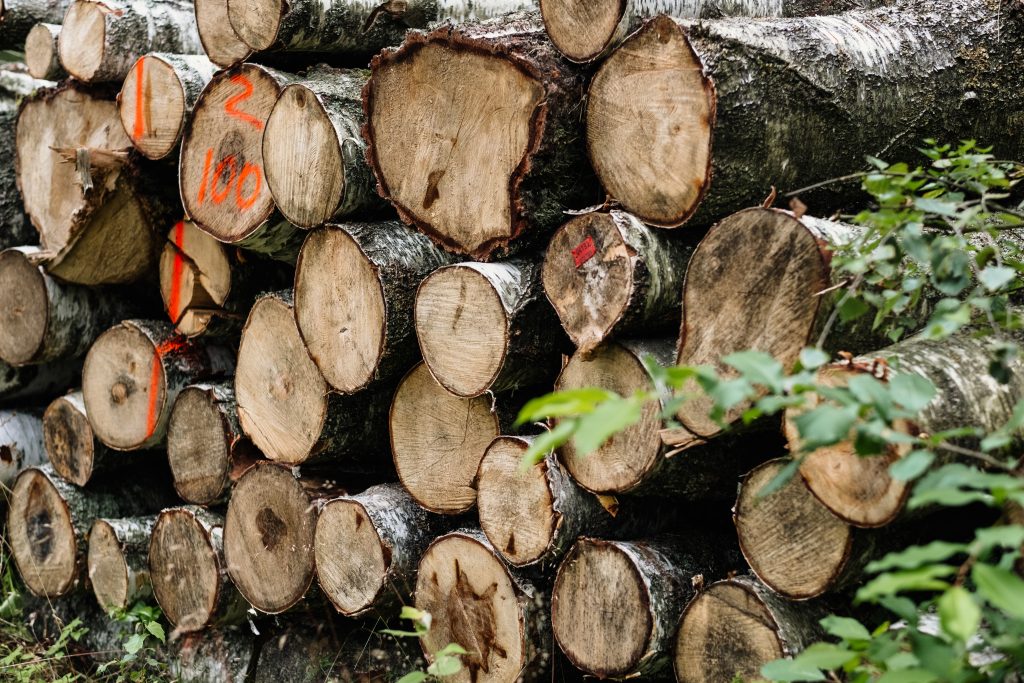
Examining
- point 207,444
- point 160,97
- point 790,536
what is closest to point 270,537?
point 207,444

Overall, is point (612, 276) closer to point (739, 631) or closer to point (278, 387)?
point (739, 631)

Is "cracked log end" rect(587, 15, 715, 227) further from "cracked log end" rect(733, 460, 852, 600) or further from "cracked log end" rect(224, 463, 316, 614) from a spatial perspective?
"cracked log end" rect(224, 463, 316, 614)

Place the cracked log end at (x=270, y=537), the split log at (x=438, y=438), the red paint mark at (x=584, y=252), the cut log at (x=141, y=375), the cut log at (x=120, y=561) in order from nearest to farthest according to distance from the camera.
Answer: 1. the red paint mark at (x=584, y=252)
2. the split log at (x=438, y=438)
3. the cracked log end at (x=270, y=537)
4. the cut log at (x=141, y=375)
5. the cut log at (x=120, y=561)

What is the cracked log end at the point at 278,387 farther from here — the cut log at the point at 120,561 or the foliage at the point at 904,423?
the foliage at the point at 904,423

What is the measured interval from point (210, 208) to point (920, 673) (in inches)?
91.5

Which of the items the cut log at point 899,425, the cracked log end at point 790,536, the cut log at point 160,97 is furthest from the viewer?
the cut log at point 160,97

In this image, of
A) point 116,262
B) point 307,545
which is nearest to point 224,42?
point 116,262

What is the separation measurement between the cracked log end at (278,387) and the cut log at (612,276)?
852mm

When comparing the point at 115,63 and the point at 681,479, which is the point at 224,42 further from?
the point at 681,479

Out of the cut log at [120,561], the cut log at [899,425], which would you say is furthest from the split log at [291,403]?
the cut log at [899,425]

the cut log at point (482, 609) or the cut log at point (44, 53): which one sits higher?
the cut log at point (44, 53)

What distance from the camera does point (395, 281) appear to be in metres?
2.52

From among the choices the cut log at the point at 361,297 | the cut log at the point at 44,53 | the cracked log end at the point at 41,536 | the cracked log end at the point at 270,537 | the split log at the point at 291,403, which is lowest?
the cracked log end at the point at 41,536

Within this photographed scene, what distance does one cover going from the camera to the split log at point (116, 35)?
3314 mm
